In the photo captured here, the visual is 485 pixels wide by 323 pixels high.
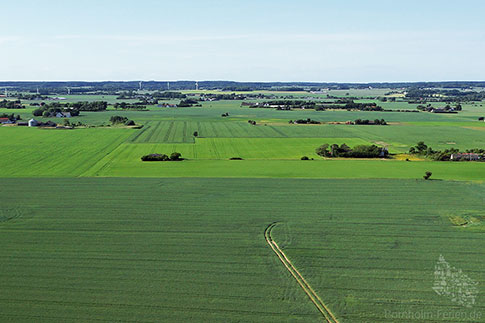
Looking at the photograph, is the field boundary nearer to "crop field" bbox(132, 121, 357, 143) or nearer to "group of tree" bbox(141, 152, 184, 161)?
"group of tree" bbox(141, 152, 184, 161)

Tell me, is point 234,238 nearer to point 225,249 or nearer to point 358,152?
point 225,249

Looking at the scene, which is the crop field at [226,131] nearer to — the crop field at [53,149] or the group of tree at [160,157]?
the crop field at [53,149]

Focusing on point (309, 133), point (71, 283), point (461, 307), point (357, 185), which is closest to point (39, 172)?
point (71, 283)

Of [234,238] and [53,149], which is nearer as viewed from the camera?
[234,238]

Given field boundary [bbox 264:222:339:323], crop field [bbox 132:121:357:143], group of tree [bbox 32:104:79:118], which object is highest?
group of tree [bbox 32:104:79:118]

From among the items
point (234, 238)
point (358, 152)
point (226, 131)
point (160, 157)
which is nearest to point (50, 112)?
point (226, 131)

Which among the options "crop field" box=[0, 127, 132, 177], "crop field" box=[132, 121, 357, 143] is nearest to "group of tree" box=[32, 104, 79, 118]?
"crop field" box=[0, 127, 132, 177]
